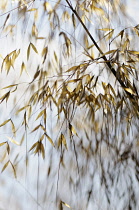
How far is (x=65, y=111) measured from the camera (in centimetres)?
133

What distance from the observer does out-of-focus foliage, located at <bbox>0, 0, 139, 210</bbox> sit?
135cm

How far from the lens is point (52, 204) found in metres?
1.35

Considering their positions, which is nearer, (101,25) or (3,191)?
(3,191)

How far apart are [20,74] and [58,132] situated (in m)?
0.28

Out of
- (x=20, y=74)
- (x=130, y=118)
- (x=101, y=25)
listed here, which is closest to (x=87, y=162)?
(x=130, y=118)

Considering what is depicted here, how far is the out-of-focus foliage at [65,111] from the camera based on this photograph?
1347mm

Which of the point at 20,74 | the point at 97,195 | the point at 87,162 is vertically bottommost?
the point at 97,195

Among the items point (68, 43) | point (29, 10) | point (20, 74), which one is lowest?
point (20, 74)

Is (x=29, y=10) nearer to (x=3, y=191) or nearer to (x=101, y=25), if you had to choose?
(x=101, y=25)

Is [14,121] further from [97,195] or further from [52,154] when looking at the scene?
[97,195]

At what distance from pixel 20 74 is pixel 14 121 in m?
0.19

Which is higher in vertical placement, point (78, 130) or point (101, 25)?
point (101, 25)

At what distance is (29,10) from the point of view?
135cm

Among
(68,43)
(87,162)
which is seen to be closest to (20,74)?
(68,43)
